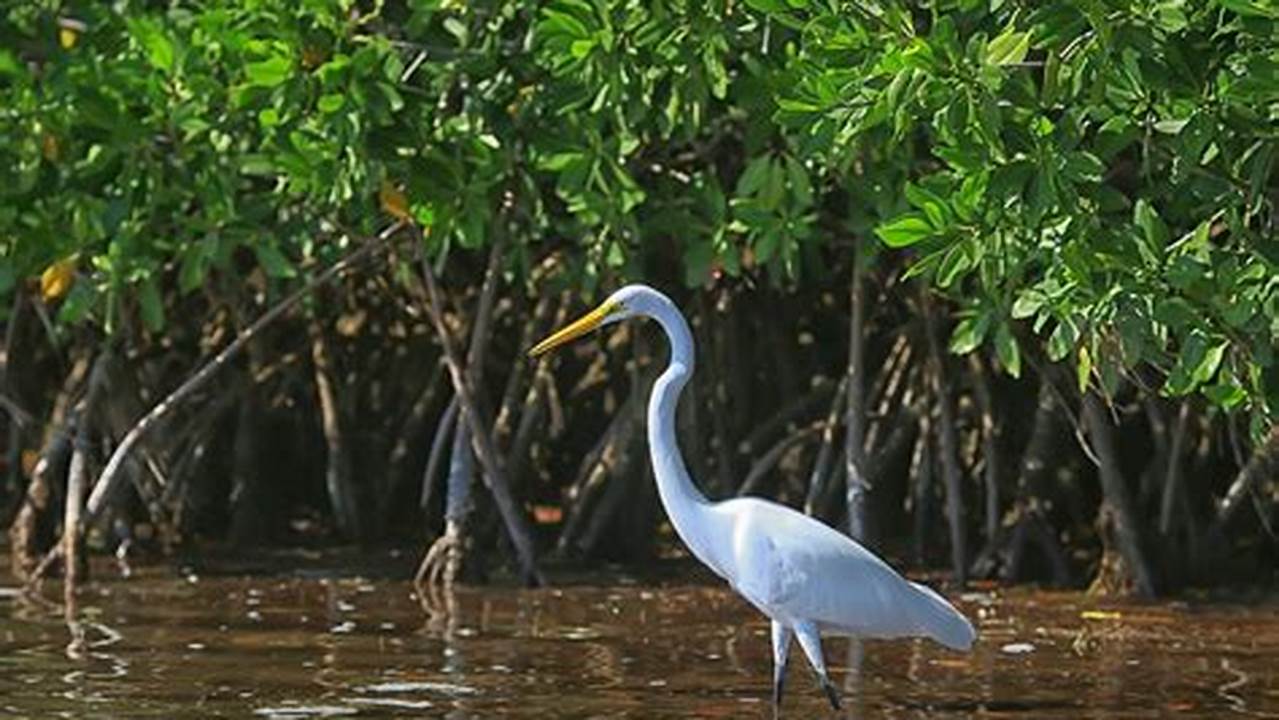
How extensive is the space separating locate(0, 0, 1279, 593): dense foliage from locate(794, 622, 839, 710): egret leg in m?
0.97

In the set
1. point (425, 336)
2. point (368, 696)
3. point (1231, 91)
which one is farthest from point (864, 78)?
point (425, 336)

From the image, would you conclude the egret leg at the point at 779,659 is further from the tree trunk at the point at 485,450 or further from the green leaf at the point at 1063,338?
the tree trunk at the point at 485,450

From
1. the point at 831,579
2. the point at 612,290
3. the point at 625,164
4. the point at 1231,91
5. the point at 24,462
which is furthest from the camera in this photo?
the point at 24,462

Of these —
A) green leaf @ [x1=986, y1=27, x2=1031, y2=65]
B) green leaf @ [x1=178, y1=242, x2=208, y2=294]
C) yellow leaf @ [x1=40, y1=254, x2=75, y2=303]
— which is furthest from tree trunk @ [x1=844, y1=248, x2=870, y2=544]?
green leaf @ [x1=986, y1=27, x2=1031, y2=65]

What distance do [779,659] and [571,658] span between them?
3.93ft

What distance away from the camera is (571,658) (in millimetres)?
10242

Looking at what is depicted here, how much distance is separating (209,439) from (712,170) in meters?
3.40

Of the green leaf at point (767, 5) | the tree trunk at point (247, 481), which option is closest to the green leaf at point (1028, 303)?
the green leaf at point (767, 5)

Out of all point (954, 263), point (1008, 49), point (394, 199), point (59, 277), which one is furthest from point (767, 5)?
point (59, 277)

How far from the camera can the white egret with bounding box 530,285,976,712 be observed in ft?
29.9

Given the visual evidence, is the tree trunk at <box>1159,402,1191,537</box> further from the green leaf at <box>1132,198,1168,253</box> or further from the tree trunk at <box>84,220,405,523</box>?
the green leaf at <box>1132,198,1168,253</box>

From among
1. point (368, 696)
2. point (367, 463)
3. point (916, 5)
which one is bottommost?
point (368, 696)

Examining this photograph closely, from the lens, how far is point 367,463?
14.2 meters

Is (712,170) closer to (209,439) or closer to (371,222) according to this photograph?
(371,222)
